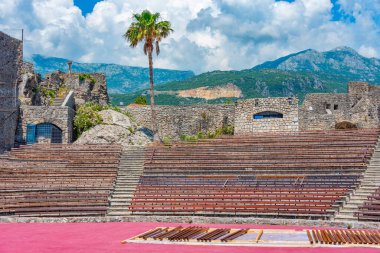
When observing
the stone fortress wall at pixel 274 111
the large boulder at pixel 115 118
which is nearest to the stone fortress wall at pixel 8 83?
the large boulder at pixel 115 118

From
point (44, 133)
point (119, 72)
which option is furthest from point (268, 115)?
point (119, 72)

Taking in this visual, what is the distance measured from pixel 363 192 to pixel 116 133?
1827 centimetres

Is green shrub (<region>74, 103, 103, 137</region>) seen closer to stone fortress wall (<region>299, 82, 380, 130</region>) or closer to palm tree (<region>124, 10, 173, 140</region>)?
palm tree (<region>124, 10, 173, 140</region>)

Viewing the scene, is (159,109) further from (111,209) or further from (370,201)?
(370,201)

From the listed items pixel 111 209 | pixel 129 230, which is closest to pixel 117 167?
pixel 111 209

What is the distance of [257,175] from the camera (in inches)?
923

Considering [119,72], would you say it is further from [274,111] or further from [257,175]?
[257,175]

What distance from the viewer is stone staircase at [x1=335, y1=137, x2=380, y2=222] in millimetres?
18875

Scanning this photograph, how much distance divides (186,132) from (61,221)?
1739 centimetres

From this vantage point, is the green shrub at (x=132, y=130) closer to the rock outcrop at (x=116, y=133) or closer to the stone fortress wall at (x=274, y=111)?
the rock outcrop at (x=116, y=133)

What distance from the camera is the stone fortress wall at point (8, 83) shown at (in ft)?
96.0

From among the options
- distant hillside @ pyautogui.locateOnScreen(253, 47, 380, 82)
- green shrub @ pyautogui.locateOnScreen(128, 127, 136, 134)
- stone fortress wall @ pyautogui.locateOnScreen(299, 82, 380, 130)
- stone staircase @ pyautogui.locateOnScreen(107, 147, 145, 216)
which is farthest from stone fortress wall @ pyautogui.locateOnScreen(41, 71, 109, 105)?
distant hillside @ pyautogui.locateOnScreen(253, 47, 380, 82)

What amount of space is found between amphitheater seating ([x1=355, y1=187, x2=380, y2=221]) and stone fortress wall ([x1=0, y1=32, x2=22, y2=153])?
21.1m

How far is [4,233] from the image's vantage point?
680 inches
